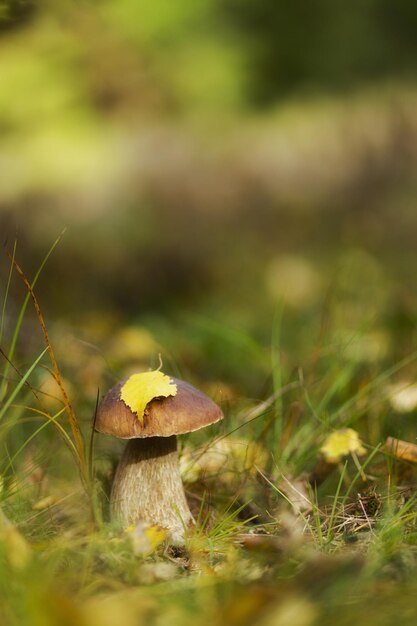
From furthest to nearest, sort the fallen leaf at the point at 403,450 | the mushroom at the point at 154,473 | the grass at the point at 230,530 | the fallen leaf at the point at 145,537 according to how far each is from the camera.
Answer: the fallen leaf at the point at 403,450 → the mushroom at the point at 154,473 → the fallen leaf at the point at 145,537 → the grass at the point at 230,530

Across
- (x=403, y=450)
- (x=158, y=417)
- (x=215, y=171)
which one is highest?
(x=158, y=417)

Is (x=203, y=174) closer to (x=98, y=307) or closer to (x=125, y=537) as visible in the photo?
(x=98, y=307)

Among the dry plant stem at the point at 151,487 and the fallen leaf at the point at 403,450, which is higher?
the dry plant stem at the point at 151,487

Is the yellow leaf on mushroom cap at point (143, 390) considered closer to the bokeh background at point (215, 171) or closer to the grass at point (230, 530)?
the grass at point (230, 530)

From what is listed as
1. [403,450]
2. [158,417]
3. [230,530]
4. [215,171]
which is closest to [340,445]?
[403,450]

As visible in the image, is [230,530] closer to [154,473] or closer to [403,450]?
[154,473]

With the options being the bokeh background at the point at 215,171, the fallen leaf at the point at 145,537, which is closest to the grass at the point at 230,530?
the fallen leaf at the point at 145,537

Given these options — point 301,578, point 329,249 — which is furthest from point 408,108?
point 301,578

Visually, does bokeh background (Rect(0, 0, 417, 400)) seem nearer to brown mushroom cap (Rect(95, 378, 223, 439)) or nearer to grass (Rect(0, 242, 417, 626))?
grass (Rect(0, 242, 417, 626))
